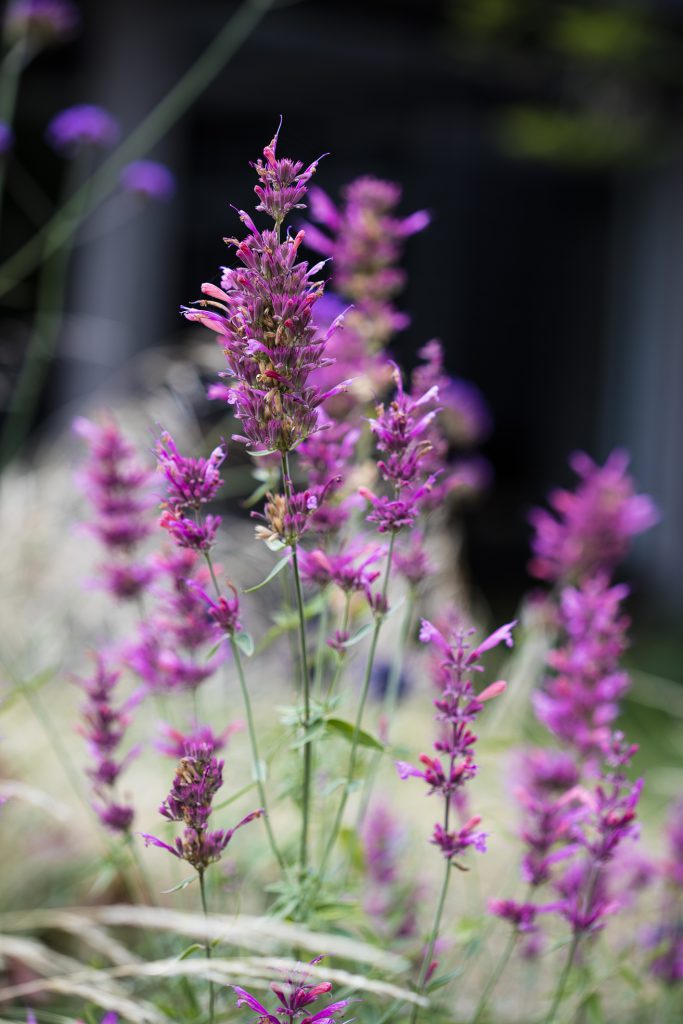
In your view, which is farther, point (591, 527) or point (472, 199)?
point (472, 199)

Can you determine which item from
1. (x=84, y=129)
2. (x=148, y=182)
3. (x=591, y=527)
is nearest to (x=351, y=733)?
(x=591, y=527)

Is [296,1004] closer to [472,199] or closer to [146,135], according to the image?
[146,135]

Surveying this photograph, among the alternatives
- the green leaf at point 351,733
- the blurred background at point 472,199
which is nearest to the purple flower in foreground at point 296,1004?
the green leaf at point 351,733

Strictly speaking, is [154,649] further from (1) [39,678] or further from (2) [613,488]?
(2) [613,488]

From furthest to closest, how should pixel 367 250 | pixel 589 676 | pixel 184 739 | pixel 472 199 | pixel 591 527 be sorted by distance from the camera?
1. pixel 472 199
2. pixel 591 527
3. pixel 367 250
4. pixel 589 676
5. pixel 184 739

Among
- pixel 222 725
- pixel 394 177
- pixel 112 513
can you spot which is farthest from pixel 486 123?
pixel 112 513

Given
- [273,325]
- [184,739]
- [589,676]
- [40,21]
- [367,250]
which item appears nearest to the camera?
[273,325]
